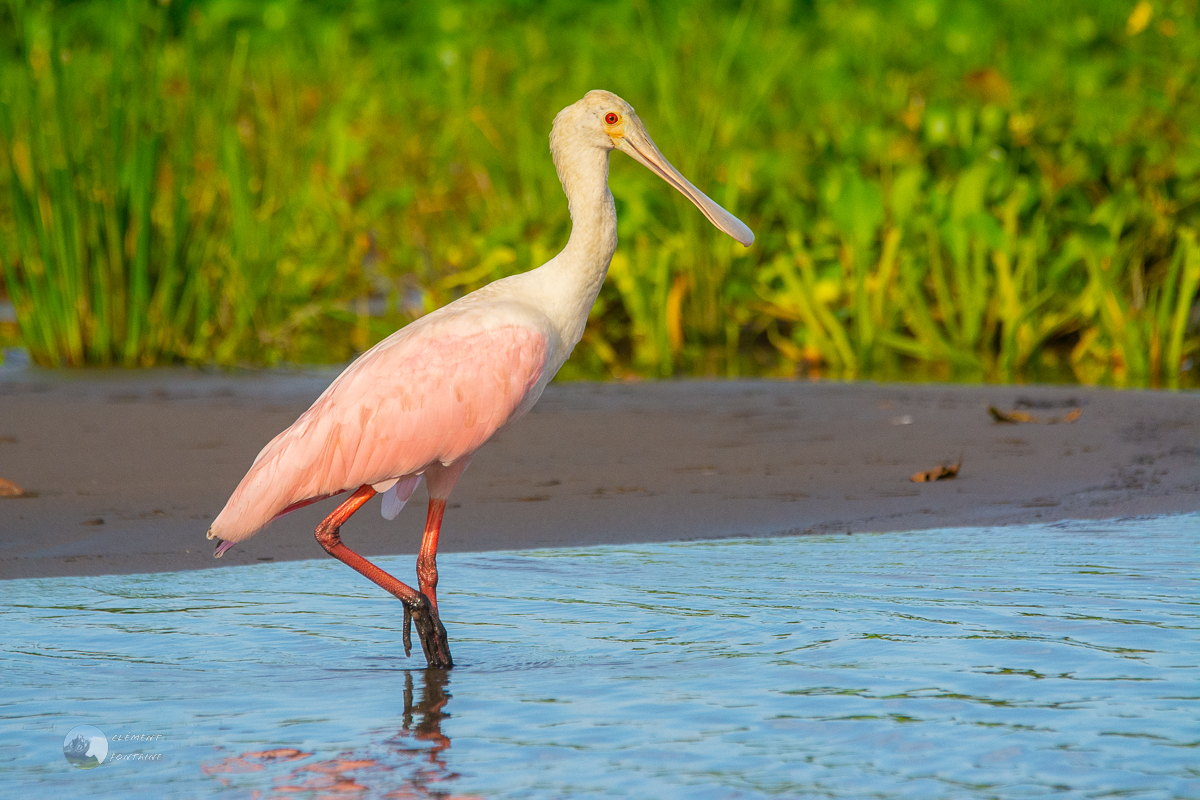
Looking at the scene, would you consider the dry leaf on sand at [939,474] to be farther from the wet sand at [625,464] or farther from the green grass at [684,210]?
the green grass at [684,210]

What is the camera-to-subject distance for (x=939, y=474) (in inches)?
245

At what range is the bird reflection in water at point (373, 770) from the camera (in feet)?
10.3

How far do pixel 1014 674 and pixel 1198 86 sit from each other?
7.65 meters

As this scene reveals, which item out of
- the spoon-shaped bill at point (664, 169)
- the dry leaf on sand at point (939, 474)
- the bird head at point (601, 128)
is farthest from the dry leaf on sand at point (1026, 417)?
the bird head at point (601, 128)

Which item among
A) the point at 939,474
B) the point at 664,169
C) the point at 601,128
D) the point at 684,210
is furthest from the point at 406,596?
the point at 684,210

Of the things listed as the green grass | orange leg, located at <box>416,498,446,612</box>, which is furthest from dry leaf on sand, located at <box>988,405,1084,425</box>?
orange leg, located at <box>416,498,446,612</box>

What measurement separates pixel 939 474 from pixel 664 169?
1816 mm

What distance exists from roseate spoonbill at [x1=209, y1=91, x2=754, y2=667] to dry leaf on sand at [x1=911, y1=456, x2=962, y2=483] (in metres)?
1.97

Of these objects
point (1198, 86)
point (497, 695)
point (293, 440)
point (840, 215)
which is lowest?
point (497, 695)

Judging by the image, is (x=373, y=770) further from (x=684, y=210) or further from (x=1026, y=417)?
(x=684, y=210)

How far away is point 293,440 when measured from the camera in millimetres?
4441

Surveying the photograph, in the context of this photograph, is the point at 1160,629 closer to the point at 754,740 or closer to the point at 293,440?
the point at 754,740

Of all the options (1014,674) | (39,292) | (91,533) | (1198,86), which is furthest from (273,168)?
(1014,674)

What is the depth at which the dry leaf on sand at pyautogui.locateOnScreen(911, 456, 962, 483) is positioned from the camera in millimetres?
6191
